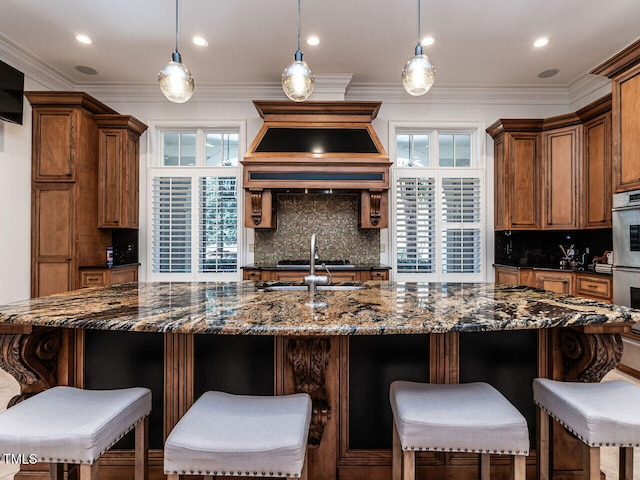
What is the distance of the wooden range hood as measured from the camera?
399 centimetres

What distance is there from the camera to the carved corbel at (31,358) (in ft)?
4.65

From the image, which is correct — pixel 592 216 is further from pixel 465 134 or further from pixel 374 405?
pixel 374 405

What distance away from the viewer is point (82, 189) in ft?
12.9

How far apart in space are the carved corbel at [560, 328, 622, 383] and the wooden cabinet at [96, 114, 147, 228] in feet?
14.5

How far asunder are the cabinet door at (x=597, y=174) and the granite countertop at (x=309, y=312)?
256 centimetres

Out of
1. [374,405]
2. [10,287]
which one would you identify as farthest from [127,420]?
[10,287]

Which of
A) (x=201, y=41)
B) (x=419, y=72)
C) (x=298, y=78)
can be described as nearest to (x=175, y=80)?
(x=298, y=78)

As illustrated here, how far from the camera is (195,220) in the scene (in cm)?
468

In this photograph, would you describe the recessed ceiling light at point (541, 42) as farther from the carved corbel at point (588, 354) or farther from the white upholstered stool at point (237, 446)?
the white upholstered stool at point (237, 446)

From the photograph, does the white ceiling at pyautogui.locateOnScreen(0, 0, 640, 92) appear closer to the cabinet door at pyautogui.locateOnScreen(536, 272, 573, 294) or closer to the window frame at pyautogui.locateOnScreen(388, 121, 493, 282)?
the window frame at pyautogui.locateOnScreen(388, 121, 493, 282)

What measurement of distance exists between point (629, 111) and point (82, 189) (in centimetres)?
529

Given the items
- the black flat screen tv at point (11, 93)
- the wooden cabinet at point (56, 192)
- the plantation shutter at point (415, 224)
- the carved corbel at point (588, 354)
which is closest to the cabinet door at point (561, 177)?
the plantation shutter at point (415, 224)

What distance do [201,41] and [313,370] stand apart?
348 cm

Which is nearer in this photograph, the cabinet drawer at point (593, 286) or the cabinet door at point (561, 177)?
the cabinet drawer at point (593, 286)
